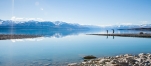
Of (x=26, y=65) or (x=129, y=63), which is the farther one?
(x=26, y=65)

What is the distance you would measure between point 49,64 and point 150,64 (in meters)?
9.61

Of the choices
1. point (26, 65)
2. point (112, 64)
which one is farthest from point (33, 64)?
point (112, 64)

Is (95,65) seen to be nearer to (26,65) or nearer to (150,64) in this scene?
(150,64)

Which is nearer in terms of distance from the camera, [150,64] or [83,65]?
[150,64]

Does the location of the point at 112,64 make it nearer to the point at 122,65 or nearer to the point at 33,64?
the point at 122,65

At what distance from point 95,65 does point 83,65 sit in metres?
1.29

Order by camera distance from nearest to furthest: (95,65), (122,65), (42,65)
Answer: (122,65)
(95,65)
(42,65)

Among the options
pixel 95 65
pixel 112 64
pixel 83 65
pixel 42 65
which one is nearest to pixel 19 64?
pixel 42 65

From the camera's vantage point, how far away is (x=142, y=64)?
15812 millimetres

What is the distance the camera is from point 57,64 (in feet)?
63.8

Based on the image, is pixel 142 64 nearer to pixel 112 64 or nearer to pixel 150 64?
pixel 150 64

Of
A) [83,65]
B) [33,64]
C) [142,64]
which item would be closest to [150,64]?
[142,64]

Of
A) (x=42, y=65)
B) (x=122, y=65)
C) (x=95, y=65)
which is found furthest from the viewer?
(x=42, y=65)

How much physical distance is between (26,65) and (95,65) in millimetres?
7081
